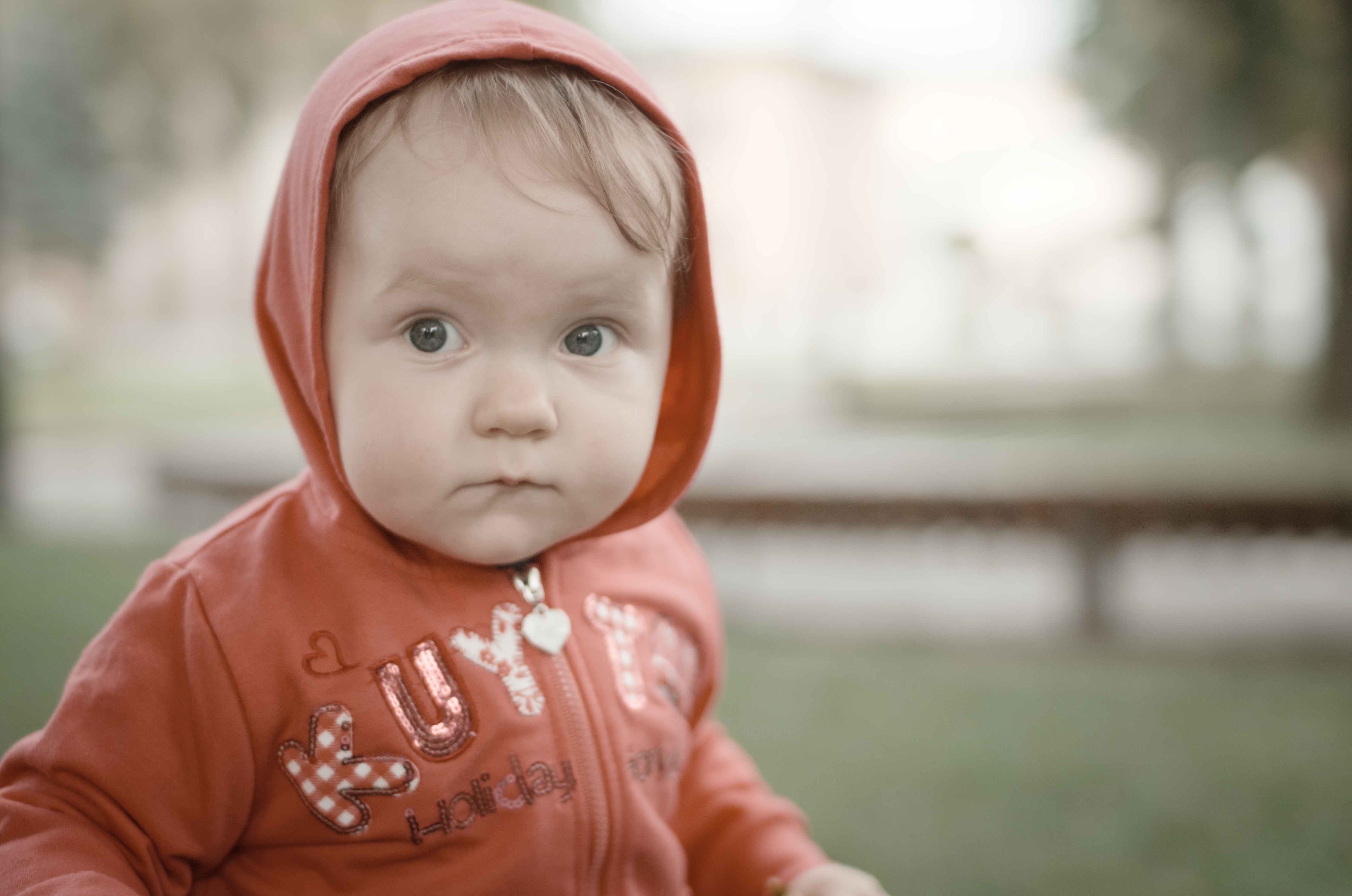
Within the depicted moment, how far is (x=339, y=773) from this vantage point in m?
0.75

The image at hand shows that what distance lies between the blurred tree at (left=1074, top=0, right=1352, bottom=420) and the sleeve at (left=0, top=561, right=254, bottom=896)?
5.96 meters

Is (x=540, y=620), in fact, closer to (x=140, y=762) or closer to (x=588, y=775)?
(x=588, y=775)

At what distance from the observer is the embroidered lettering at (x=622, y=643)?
2.80ft

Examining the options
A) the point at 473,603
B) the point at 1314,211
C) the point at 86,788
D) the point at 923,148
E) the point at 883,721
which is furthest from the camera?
the point at 923,148

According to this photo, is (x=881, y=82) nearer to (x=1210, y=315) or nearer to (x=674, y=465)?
(x=1210, y=315)

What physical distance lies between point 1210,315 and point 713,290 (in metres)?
13.8

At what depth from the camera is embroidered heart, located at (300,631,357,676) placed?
2.44 feet

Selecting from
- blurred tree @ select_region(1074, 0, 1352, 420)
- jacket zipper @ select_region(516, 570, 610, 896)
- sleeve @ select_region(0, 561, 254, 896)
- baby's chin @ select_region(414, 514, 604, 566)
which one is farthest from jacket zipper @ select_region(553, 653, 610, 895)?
blurred tree @ select_region(1074, 0, 1352, 420)

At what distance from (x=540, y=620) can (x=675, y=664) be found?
0.52 feet

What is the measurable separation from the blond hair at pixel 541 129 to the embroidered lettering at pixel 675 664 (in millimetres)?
348

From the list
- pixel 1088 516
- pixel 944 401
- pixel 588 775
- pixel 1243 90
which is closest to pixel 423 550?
pixel 588 775

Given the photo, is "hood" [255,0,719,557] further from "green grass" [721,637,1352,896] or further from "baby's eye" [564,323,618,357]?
"green grass" [721,637,1352,896]

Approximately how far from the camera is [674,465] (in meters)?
0.95

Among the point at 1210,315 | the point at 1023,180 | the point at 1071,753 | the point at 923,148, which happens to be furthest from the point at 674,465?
the point at 1210,315
